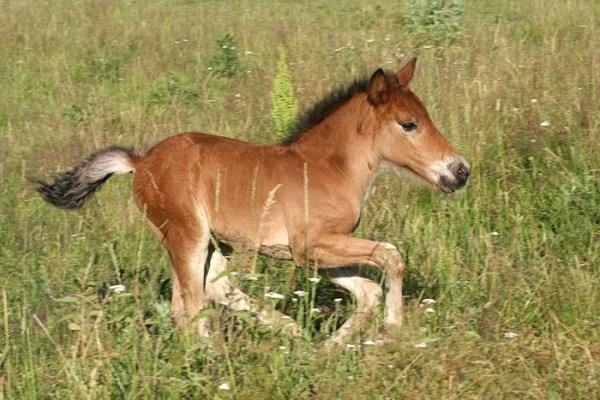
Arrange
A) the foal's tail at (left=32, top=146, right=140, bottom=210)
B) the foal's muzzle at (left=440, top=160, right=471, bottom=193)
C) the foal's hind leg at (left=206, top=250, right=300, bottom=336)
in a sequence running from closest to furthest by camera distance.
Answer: the foal's hind leg at (left=206, top=250, right=300, bottom=336) < the foal's muzzle at (left=440, top=160, right=471, bottom=193) < the foal's tail at (left=32, top=146, right=140, bottom=210)

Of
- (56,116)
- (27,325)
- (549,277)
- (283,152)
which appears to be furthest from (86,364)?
(56,116)

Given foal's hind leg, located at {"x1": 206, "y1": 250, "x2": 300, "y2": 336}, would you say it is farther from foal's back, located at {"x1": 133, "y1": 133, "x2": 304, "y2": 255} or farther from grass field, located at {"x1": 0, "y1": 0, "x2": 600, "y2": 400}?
foal's back, located at {"x1": 133, "y1": 133, "x2": 304, "y2": 255}

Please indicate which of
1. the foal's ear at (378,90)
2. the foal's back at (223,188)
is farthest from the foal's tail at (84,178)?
the foal's ear at (378,90)

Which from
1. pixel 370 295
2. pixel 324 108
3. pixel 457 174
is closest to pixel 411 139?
pixel 457 174

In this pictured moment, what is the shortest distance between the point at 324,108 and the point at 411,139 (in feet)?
1.83

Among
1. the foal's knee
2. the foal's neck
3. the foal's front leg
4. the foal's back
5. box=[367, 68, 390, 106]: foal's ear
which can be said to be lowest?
the foal's knee

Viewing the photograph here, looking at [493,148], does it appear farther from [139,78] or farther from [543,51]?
[139,78]

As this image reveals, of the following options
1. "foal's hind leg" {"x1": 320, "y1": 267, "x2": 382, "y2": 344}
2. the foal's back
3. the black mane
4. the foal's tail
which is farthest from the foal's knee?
the foal's tail

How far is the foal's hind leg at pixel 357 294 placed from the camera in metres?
5.02

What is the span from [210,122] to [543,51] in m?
2.93

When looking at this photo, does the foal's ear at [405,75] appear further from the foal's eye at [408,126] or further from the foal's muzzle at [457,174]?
the foal's muzzle at [457,174]

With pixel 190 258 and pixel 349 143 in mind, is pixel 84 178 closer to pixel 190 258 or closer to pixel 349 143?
pixel 190 258

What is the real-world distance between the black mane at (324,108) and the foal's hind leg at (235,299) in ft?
2.67

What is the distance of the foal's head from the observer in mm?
5641
